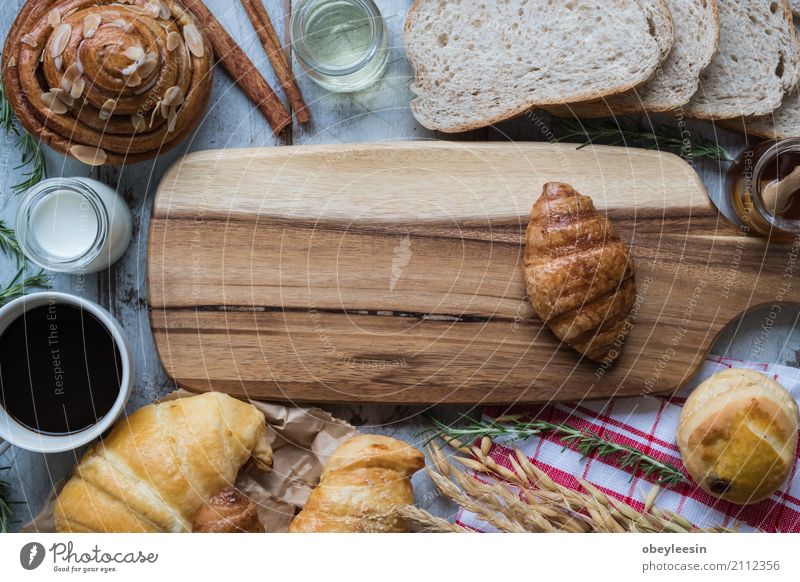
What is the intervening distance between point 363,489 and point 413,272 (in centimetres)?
35

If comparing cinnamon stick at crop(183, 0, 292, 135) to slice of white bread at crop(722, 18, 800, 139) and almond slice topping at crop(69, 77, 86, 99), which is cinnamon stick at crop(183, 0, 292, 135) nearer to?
almond slice topping at crop(69, 77, 86, 99)

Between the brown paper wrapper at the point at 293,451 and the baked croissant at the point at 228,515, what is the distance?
71 millimetres

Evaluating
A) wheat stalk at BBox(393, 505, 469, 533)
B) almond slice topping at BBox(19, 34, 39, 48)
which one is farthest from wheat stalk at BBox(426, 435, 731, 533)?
almond slice topping at BBox(19, 34, 39, 48)

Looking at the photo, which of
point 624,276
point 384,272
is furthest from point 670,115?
point 384,272

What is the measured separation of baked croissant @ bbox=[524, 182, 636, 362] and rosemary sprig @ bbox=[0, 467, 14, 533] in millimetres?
915

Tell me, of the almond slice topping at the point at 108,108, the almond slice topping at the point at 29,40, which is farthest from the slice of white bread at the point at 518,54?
the almond slice topping at the point at 29,40

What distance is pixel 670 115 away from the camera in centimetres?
118

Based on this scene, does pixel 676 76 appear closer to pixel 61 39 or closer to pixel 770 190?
pixel 770 190

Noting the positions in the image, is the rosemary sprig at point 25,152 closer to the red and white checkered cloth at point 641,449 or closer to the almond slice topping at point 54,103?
the almond slice topping at point 54,103

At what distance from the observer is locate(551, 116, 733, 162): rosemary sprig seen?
3.80 ft

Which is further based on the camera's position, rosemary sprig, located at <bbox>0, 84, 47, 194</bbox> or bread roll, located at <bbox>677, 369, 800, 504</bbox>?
rosemary sprig, located at <bbox>0, 84, 47, 194</bbox>

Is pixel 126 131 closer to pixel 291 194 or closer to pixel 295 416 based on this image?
pixel 291 194
